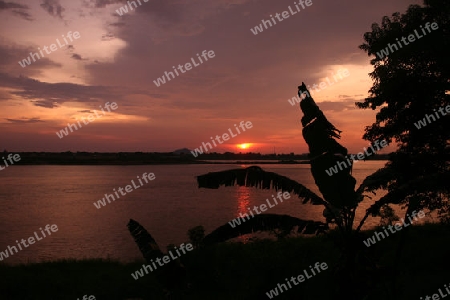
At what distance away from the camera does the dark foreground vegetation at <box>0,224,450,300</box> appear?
1381cm

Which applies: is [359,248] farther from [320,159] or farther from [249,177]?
[249,177]

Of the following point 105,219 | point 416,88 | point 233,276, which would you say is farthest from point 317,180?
point 105,219

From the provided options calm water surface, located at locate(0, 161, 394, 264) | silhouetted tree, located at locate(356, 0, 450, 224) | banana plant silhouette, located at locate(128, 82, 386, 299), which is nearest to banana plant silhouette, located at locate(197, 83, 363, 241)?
banana plant silhouette, located at locate(128, 82, 386, 299)

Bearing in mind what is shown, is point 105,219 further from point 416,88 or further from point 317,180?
point 317,180

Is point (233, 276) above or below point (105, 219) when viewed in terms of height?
below

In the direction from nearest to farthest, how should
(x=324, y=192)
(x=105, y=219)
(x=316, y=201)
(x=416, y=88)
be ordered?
(x=316, y=201)
(x=324, y=192)
(x=416, y=88)
(x=105, y=219)

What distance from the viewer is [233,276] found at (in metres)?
16.8

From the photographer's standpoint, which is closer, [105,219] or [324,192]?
[324,192]

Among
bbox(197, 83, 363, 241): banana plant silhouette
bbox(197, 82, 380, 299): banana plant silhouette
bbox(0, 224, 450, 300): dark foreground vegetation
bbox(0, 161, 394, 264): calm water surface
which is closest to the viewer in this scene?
bbox(197, 82, 380, 299): banana plant silhouette

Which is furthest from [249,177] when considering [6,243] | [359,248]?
[6,243]

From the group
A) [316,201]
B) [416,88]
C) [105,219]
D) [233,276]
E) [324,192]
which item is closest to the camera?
[316,201]

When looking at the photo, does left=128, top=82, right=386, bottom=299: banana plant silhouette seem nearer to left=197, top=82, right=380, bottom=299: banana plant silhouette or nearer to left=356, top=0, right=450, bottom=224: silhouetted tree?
left=197, top=82, right=380, bottom=299: banana plant silhouette

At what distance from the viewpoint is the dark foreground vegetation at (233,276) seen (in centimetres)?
1381

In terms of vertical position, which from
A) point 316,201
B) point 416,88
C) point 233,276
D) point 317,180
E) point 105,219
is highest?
point 105,219
